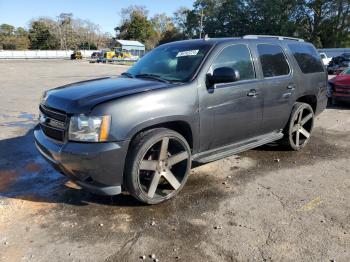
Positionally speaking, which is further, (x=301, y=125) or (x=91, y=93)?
(x=301, y=125)

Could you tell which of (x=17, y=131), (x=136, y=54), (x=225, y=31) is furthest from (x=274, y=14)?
(x=17, y=131)

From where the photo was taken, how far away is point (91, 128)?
12.0 ft

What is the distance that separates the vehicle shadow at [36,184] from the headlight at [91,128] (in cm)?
96

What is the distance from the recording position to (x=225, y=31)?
67.2 metres

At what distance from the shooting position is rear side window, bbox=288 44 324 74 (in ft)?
20.0

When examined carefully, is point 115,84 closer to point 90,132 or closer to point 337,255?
point 90,132

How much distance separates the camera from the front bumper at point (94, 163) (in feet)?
12.0

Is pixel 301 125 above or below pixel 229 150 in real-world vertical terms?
above

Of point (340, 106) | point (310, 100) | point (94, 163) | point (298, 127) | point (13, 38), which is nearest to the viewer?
point (94, 163)

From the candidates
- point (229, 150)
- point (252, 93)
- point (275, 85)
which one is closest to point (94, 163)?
point (229, 150)

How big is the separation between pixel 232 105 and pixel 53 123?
87.3 inches

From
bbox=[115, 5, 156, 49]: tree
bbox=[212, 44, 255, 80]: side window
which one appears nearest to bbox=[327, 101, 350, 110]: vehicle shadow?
bbox=[212, 44, 255, 80]: side window

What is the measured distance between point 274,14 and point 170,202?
61.1m

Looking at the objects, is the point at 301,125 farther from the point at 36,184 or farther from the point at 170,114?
the point at 36,184
